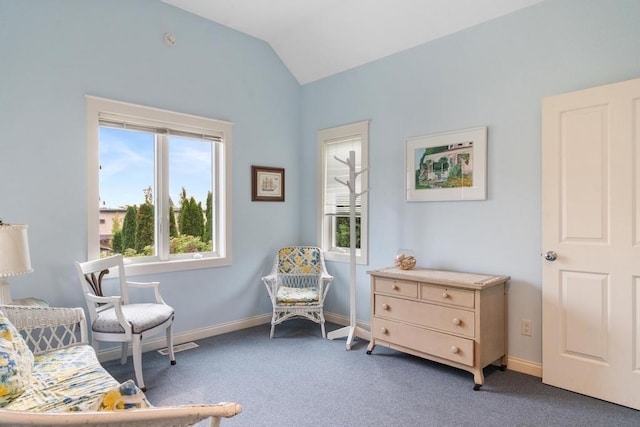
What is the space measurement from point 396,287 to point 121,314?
206cm

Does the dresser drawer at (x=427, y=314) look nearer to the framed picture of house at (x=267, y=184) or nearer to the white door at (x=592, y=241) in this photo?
the white door at (x=592, y=241)

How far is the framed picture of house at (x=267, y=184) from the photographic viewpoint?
4207 mm

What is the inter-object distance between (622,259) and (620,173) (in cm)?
54

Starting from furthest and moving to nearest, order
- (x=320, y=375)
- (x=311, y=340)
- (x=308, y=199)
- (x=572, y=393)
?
(x=308, y=199)
(x=311, y=340)
(x=320, y=375)
(x=572, y=393)

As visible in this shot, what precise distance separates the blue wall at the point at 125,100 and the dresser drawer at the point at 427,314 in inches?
61.7

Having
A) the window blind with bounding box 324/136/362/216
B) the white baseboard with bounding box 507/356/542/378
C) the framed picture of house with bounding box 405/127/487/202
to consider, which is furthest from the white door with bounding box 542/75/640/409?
the window blind with bounding box 324/136/362/216

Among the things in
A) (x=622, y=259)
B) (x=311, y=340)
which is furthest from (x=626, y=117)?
(x=311, y=340)

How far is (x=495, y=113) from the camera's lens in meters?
3.08

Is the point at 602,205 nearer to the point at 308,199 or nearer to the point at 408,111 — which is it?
the point at 408,111

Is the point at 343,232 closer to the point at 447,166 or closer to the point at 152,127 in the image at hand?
the point at 447,166

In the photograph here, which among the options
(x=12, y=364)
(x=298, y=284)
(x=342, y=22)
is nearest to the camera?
(x=12, y=364)

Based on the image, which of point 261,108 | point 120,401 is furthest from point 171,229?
point 120,401

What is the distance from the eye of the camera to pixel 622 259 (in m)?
2.43

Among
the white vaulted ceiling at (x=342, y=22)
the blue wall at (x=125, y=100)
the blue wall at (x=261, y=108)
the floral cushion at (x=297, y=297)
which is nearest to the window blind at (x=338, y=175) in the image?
the blue wall at (x=261, y=108)
